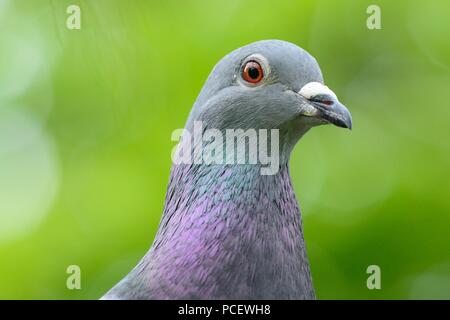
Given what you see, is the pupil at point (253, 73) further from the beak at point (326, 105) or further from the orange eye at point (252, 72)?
the beak at point (326, 105)

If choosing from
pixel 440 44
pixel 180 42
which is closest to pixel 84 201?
pixel 180 42

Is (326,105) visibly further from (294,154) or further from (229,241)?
(294,154)

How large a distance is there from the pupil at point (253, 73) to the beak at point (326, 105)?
0.26 m

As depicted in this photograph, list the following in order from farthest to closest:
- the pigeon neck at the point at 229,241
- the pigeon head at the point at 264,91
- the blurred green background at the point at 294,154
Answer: the blurred green background at the point at 294,154
the pigeon head at the point at 264,91
the pigeon neck at the point at 229,241

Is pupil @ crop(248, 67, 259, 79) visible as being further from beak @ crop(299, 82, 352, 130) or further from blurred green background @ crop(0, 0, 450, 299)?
blurred green background @ crop(0, 0, 450, 299)

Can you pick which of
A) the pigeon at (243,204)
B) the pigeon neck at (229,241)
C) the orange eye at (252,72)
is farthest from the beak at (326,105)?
the pigeon neck at (229,241)

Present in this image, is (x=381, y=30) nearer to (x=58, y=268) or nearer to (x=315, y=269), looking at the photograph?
(x=315, y=269)

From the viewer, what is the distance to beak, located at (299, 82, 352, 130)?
12.2 feet

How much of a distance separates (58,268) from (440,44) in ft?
14.9

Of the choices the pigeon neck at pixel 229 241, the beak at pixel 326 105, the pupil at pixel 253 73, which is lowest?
the pigeon neck at pixel 229 241

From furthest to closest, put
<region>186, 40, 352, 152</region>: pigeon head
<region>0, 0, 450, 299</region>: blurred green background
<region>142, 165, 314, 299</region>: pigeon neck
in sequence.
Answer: <region>0, 0, 450, 299</region>: blurred green background, <region>186, 40, 352, 152</region>: pigeon head, <region>142, 165, 314, 299</region>: pigeon neck

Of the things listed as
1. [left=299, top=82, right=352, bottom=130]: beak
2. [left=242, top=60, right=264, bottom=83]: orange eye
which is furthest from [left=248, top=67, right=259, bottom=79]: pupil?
[left=299, top=82, right=352, bottom=130]: beak

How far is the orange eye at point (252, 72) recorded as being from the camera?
396cm

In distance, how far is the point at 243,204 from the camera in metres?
3.81
